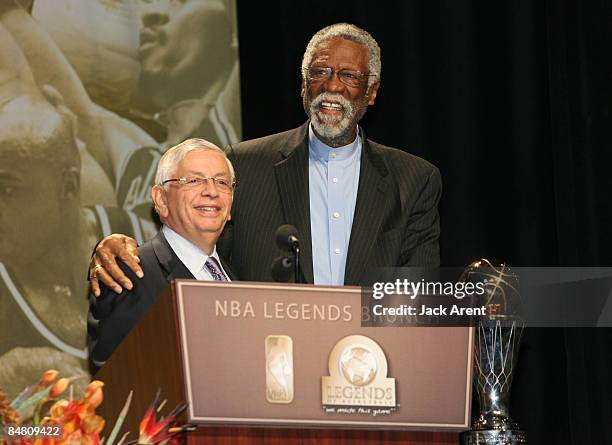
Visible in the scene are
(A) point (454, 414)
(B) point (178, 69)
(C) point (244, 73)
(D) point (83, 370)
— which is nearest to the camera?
(A) point (454, 414)

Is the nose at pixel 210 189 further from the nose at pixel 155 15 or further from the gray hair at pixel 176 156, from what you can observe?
the nose at pixel 155 15

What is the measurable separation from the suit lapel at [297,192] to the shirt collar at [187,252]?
1.75ft

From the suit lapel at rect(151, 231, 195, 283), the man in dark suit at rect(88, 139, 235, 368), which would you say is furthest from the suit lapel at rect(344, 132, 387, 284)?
the suit lapel at rect(151, 231, 195, 283)

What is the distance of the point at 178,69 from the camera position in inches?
190

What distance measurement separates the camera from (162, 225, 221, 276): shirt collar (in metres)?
3.04

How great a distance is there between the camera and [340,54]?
372cm

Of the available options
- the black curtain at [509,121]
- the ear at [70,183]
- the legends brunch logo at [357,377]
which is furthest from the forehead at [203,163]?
the black curtain at [509,121]

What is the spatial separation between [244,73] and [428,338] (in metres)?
3.04

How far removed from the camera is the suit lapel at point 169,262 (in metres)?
2.94

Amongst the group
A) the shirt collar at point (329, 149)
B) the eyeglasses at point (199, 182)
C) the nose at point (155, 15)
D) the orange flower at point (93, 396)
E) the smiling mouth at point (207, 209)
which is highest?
the nose at point (155, 15)

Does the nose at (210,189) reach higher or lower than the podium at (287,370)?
higher

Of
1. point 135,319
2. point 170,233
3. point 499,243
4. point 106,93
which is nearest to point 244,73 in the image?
point 106,93

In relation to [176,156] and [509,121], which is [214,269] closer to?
[176,156]

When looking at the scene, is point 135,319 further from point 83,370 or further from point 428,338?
point 83,370
